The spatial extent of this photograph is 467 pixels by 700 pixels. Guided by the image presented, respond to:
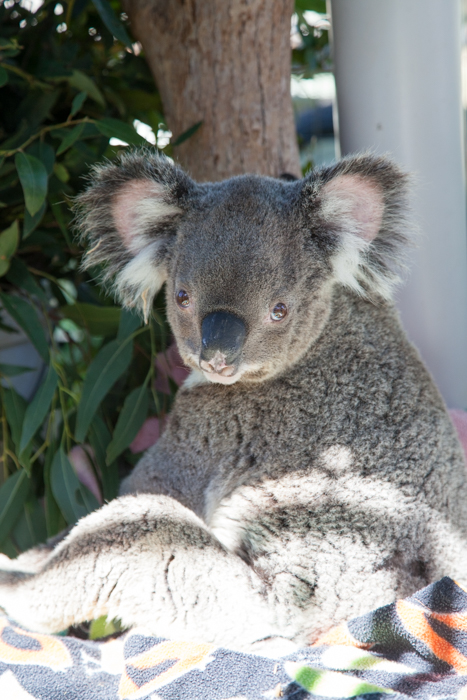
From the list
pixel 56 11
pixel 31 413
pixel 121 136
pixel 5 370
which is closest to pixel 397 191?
pixel 121 136

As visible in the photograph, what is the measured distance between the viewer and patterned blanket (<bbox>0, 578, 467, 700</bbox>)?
1188 mm

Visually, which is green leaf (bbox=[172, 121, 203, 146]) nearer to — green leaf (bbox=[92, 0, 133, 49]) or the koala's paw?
green leaf (bbox=[92, 0, 133, 49])

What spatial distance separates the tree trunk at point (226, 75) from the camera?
2199mm

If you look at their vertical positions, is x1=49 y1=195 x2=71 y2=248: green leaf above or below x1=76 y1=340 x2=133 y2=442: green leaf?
above

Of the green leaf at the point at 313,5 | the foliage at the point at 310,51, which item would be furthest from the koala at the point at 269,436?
the foliage at the point at 310,51

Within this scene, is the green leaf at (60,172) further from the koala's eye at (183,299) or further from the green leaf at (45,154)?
the koala's eye at (183,299)

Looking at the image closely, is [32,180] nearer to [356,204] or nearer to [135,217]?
[135,217]

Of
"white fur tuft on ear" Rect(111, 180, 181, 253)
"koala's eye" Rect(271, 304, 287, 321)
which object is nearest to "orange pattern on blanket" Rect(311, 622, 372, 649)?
"koala's eye" Rect(271, 304, 287, 321)

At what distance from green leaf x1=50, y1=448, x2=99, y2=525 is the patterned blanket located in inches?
25.3

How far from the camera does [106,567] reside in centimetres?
148

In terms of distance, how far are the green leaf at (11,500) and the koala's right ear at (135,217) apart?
2.62 ft

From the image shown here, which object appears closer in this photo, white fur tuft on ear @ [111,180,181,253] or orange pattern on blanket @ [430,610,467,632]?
orange pattern on blanket @ [430,610,467,632]

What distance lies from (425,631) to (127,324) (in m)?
1.39

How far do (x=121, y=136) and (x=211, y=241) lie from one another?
2.28 feet
